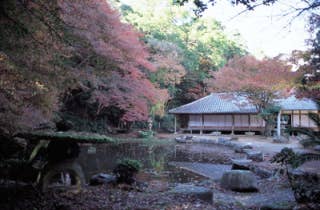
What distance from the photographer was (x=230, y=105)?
2775cm

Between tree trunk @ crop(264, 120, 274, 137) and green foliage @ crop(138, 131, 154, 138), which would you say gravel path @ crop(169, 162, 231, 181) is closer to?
tree trunk @ crop(264, 120, 274, 137)

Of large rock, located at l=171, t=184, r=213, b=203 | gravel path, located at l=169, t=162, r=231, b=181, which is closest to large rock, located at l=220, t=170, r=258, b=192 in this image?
gravel path, located at l=169, t=162, r=231, b=181

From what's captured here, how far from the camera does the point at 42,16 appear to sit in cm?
455

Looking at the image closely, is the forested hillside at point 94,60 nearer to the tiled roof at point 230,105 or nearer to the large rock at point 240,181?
the tiled roof at point 230,105

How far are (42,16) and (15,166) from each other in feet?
10.1

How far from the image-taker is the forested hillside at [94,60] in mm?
4914

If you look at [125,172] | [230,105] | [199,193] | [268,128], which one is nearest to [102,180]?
[125,172]

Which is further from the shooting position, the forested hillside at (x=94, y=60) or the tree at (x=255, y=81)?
the tree at (x=255, y=81)

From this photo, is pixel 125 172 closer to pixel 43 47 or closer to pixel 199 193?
pixel 199 193

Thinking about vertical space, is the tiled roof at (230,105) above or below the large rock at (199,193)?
above

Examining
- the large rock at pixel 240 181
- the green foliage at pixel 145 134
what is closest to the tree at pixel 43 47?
the large rock at pixel 240 181

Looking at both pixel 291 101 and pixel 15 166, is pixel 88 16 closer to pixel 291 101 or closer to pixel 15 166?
pixel 15 166

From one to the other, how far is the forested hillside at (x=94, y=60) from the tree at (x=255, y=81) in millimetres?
4766

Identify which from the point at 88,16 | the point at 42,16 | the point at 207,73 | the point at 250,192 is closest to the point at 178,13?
the point at 207,73
